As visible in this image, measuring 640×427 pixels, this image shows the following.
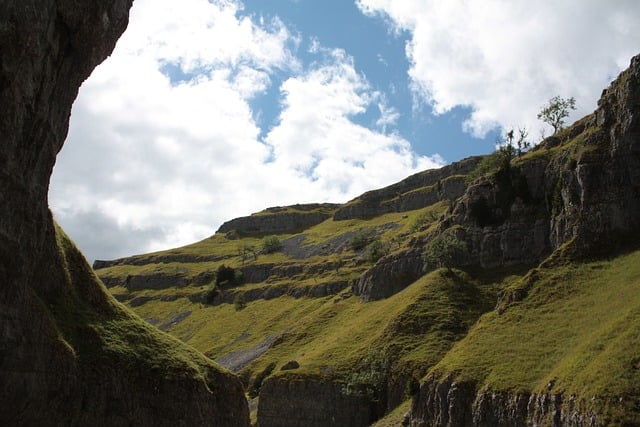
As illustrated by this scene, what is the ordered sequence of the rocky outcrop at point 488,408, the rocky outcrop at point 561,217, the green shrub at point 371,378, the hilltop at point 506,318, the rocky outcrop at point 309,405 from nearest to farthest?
the rocky outcrop at point 488,408 < the hilltop at point 506,318 < the rocky outcrop at point 561,217 < the green shrub at point 371,378 < the rocky outcrop at point 309,405

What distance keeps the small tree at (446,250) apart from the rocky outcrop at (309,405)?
37.6 metres

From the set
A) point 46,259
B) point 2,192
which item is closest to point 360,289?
point 46,259

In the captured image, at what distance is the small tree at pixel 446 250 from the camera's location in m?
132

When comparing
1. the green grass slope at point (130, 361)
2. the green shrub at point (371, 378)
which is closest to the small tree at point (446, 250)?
the green shrub at point (371, 378)

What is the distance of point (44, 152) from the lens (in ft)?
144

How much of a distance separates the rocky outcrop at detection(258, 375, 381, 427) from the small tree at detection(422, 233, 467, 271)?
3762 centimetres

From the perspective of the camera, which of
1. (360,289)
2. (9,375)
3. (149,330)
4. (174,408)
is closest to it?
(9,375)

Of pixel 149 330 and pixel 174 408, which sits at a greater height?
pixel 149 330

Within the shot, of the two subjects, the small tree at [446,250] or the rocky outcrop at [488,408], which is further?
the small tree at [446,250]

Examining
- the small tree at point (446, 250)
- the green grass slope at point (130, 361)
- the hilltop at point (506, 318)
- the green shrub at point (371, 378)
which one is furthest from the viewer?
the small tree at point (446, 250)

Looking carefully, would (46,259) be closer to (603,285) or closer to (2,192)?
(2,192)

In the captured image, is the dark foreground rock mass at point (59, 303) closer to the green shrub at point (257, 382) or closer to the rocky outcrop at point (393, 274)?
the green shrub at point (257, 382)

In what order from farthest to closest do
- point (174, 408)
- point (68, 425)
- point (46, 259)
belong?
point (174, 408) < point (46, 259) < point (68, 425)

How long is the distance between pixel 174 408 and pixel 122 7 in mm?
34883
